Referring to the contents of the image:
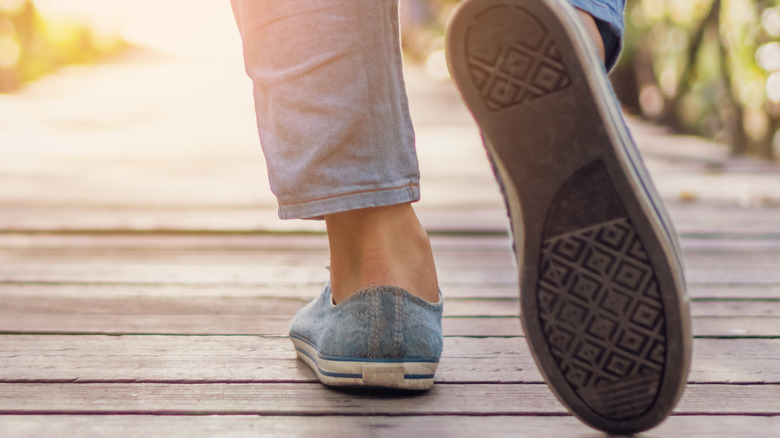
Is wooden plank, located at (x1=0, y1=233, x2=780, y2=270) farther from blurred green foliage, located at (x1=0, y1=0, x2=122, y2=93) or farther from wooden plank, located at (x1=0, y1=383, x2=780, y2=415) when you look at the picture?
blurred green foliage, located at (x1=0, y1=0, x2=122, y2=93)

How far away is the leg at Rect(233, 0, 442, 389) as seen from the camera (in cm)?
91

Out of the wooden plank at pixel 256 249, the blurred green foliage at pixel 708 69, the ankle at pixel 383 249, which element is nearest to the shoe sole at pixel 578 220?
the ankle at pixel 383 249

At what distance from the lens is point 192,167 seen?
3.41 m

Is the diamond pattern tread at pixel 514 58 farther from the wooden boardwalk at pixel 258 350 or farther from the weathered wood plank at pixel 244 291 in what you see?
the weathered wood plank at pixel 244 291

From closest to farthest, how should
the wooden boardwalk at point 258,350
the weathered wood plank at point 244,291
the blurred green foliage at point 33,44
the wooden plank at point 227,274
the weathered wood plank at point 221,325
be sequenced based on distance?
the wooden boardwalk at point 258,350
the weathered wood plank at point 221,325
the weathered wood plank at point 244,291
the wooden plank at point 227,274
the blurred green foliage at point 33,44

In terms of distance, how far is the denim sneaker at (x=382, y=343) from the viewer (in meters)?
0.96

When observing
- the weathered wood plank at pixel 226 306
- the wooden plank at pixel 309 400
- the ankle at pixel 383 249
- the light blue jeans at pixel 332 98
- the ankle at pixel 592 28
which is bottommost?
the weathered wood plank at pixel 226 306

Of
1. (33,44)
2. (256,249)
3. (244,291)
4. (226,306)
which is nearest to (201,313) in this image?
(226,306)

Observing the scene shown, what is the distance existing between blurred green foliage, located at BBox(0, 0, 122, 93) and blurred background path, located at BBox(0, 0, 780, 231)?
0.30 meters

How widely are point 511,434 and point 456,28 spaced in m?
0.42

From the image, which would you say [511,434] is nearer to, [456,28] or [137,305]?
[456,28]

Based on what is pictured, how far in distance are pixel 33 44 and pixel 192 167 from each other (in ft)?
20.7

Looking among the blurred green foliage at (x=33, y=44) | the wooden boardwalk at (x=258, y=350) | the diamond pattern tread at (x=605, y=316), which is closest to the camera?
the diamond pattern tread at (x=605, y=316)

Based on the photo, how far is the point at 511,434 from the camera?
852 mm
